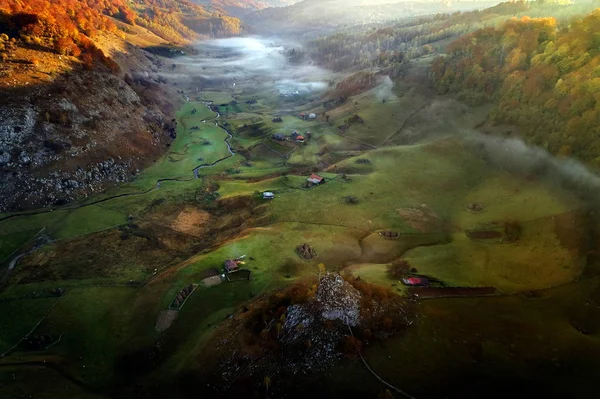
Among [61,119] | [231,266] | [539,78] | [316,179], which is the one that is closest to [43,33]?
[61,119]

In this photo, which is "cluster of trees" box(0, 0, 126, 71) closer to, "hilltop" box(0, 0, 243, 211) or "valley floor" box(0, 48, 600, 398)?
"hilltop" box(0, 0, 243, 211)

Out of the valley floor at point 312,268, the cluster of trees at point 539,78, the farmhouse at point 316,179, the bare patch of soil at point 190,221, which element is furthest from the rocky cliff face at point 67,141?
the cluster of trees at point 539,78

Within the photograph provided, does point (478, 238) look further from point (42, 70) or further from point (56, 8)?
point (56, 8)

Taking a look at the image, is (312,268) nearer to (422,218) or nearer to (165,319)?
(165,319)

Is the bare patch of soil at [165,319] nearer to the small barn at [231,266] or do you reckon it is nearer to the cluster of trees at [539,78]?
the small barn at [231,266]

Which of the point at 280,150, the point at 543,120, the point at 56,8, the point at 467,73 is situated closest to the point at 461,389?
the point at 543,120

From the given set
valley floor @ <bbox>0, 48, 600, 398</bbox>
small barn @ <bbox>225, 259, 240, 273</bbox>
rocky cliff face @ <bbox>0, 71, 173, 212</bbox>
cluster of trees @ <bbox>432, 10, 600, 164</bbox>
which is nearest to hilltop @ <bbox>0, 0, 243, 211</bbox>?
rocky cliff face @ <bbox>0, 71, 173, 212</bbox>
